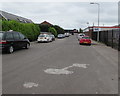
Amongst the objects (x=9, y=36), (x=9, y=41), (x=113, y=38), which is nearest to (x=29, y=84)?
(x=9, y=41)

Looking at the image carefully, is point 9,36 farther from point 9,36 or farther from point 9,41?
point 9,41

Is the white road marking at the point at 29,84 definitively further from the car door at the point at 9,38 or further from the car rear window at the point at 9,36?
the car rear window at the point at 9,36

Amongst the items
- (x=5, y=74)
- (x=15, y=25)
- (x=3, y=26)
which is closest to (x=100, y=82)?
(x=5, y=74)

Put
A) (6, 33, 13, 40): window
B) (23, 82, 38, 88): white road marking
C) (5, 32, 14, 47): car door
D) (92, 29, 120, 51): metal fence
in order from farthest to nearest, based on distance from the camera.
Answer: (92, 29, 120, 51): metal fence → (6, 33, 13, 40): window → (5, 32, 14, 47): car door → (23, 82, 38, 88): white road marking

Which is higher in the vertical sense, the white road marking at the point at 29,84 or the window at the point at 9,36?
the window at the point at 9,36

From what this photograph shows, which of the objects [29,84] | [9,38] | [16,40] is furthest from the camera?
[16,40]

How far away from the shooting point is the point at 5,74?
21.0 ft

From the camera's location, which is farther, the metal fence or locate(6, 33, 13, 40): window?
the metal fence

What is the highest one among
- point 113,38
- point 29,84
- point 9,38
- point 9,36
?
point 9,36

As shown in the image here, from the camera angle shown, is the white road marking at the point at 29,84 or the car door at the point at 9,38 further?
the car door at the point at 9,38

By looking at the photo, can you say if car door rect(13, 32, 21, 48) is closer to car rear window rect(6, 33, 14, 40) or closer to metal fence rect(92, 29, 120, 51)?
car rear window rect(6, 33, 14, 40)

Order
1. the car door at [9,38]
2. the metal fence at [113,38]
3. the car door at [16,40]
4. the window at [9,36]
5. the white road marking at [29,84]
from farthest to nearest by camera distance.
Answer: the metal fence at [113,38] → the car door at [16,40] → the window at [9,36] → the car door at [9,38] → the white road marking at [29,84]

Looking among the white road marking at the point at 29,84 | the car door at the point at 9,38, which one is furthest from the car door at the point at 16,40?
the white road marking at the point at 29,84

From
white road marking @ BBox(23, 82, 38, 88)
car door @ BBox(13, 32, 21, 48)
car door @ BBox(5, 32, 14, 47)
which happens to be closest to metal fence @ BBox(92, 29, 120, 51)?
car door @ BBox(13, 32, 21, 48)
